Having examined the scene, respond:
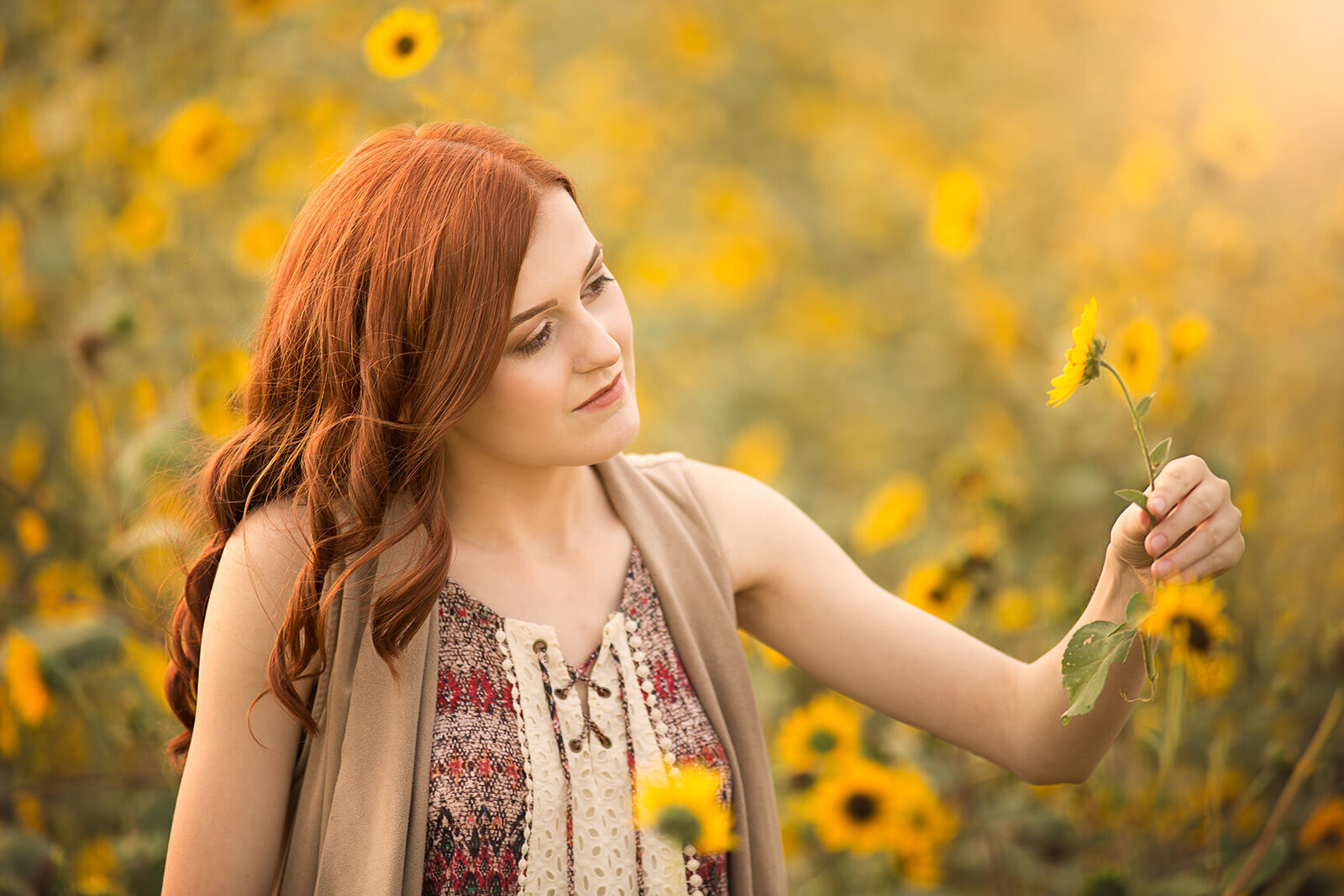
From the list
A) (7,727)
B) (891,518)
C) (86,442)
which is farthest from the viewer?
(86,442)

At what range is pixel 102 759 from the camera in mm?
1886

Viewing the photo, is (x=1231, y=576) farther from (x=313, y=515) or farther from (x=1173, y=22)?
(x=313, y=515)

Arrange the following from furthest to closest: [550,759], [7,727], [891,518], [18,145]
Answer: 1. [18,145]
2. [891,518]
3. [7,727]
4. [550,759]

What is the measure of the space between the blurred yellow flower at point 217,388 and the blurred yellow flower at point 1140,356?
3.83 ft

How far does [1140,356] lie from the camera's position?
1.26 meters

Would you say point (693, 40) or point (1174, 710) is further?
point (693, 40)

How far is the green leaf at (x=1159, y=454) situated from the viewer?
2.67 feet

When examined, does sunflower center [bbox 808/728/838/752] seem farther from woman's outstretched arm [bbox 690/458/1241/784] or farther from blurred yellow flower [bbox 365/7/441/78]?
blurred yellow flower [bbox 365/7/441/78]

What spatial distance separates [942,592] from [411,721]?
762mm

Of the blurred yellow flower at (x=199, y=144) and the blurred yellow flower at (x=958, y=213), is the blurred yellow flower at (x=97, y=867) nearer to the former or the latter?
the blurred yellow flower at (x=199, y=144)

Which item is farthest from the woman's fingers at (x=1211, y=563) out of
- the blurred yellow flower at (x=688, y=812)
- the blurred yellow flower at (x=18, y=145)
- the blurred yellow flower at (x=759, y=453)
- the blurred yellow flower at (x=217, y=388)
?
the blurred yellow flower at (x=18, y=145)

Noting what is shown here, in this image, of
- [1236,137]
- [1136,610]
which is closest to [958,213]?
[1236,137]

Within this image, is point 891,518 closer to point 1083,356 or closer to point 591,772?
point 591,772

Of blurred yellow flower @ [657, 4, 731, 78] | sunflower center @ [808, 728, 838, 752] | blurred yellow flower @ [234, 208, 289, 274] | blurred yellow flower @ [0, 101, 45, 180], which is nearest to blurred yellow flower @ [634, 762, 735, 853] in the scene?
sunflower center @ [808, 728, 838, 752]
